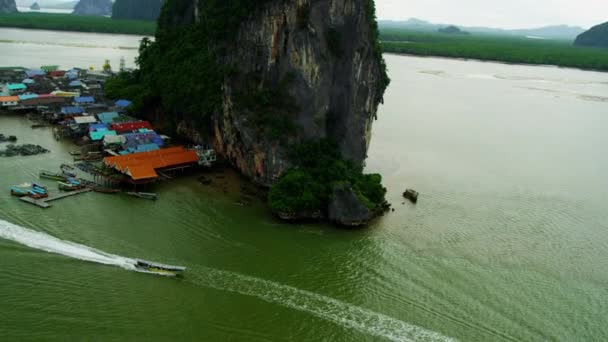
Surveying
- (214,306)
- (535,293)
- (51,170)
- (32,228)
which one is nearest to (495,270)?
(535,293)

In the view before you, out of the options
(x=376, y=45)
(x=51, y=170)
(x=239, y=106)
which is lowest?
(x=51, y=170)

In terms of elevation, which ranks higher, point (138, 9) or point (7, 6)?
point (138, 9)

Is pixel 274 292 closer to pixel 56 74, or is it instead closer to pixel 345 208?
pixel 345 208

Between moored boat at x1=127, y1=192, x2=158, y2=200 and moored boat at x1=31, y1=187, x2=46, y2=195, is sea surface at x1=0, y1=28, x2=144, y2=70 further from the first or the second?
moored boat at x1=127, y1=192, x2=158, y2=200

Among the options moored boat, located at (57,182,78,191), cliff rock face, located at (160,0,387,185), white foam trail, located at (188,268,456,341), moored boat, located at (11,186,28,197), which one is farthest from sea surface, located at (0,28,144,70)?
white foam trail, located at (188,268,456,341)

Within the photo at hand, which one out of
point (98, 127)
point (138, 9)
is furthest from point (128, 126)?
point (138, 9)

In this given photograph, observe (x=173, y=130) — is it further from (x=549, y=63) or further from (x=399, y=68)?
(x=549, y=63)
